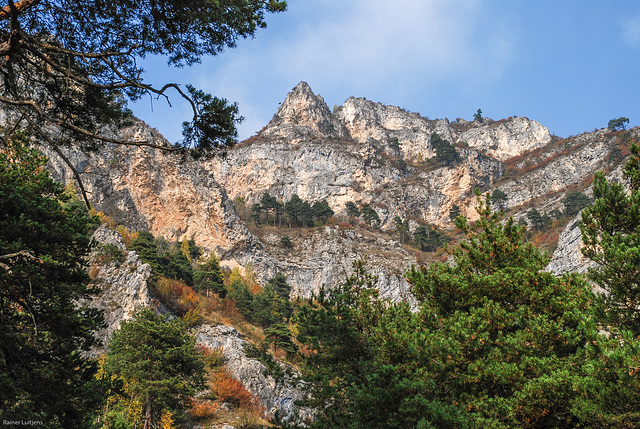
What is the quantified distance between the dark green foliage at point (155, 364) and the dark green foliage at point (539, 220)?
5611 centimetres

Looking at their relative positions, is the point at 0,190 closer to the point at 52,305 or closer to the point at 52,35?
the point at 52,305

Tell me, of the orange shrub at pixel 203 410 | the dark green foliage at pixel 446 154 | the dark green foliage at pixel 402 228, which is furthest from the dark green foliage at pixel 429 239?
the orange shrub at pixel 203 410

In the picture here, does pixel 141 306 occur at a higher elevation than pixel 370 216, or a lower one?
lower

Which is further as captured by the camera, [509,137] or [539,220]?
[509,137]

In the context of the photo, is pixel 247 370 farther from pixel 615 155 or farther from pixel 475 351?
pixel 615 155

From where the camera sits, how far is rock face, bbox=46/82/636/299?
2190 inches

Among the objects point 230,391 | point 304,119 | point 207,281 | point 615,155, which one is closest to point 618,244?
point 230,391

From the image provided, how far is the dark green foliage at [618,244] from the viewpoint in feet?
20.9

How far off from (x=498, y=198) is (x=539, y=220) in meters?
15.3

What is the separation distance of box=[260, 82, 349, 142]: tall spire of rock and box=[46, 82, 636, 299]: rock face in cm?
32

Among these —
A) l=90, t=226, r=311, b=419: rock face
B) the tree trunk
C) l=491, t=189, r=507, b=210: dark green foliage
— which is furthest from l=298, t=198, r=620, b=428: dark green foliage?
l=491, t=189, r=507, b=210: dark green foliage

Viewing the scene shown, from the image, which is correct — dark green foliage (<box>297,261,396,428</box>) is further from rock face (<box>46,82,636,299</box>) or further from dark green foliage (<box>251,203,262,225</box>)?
dark green foliage (<box>251,203,262,225</box>)

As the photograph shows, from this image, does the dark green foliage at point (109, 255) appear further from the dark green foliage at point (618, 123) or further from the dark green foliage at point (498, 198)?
the dark green foliage at point (618, 123)

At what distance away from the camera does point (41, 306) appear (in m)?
8.32
